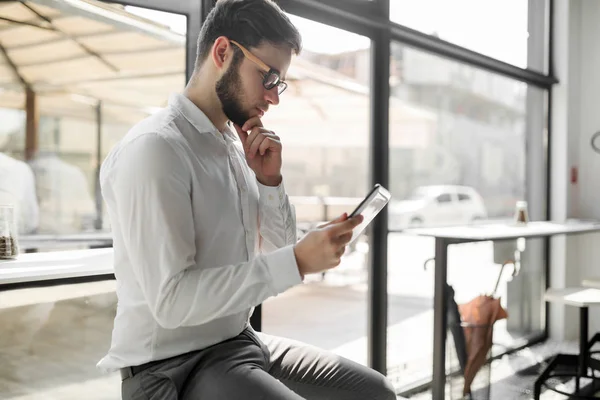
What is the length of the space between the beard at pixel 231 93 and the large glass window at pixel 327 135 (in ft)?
4.08

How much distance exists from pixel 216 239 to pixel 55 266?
56 centimetres

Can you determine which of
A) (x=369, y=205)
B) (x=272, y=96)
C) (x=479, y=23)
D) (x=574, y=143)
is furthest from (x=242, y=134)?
(x=574, y=143)

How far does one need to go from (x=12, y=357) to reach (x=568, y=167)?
12.3 ft

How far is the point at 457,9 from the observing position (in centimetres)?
339

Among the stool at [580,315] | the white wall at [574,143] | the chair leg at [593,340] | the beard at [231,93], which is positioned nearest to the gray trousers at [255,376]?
the beard at [231,93]

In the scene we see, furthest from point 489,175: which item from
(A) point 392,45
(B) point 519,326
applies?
(A) point 392,45

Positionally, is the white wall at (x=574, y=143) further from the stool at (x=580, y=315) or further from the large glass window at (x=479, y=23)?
the stool at (x=580, y=315)

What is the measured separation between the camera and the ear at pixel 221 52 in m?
1.32

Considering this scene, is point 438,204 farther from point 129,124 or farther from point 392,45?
point 129,124

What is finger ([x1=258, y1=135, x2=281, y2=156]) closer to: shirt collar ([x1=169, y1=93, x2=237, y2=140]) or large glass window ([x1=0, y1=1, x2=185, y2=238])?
shirt collar ([x1=169, y1=93, x2=237, y2=140])

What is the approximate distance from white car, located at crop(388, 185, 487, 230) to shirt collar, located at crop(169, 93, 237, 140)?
1.65 metres

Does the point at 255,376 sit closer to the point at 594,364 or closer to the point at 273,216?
the point at 273,216

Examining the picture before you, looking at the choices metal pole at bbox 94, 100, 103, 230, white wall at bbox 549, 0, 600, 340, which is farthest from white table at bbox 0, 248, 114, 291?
white wall at bbox 549, 0, 600, 340

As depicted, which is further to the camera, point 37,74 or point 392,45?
point 392,45
